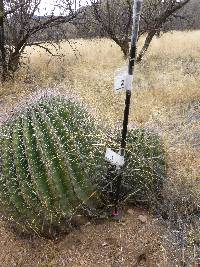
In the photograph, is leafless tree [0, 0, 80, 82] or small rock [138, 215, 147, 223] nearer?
small rock [138, 215, 147, 223]

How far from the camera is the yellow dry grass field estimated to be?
4.20m

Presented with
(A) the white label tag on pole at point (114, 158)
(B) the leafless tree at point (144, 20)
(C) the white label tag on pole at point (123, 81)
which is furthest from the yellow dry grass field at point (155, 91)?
(C) the white label tag on pole at point (123, 81)

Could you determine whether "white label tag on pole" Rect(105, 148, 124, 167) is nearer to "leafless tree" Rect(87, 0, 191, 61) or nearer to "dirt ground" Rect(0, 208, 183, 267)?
"dirt ground" Rect(0, 208, 183, 267)

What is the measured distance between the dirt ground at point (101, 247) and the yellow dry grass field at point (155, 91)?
0.26m

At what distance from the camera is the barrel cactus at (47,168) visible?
10.0ft

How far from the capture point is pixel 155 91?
7629 millimetres

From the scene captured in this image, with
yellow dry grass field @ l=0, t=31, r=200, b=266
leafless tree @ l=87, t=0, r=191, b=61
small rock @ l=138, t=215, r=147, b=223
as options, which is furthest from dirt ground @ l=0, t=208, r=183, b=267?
leafless tree @ l=87, t=0, r=191, b=61

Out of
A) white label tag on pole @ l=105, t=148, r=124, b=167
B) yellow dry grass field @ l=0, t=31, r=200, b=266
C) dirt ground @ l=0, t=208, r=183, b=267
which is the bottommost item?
dirt ground @ l=0, t=208, r=183, b=267

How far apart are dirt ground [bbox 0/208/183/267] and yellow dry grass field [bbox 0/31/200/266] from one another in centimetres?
26

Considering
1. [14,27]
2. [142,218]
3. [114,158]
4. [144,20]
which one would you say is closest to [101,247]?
[142,218]

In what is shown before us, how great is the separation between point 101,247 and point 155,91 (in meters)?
4.72

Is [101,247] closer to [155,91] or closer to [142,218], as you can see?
[142,218]

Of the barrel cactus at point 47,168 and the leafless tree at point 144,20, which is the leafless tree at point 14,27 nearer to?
the leafless tree at point 144,20

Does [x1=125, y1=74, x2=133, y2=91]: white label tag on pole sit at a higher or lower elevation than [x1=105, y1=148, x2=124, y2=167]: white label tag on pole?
higher
